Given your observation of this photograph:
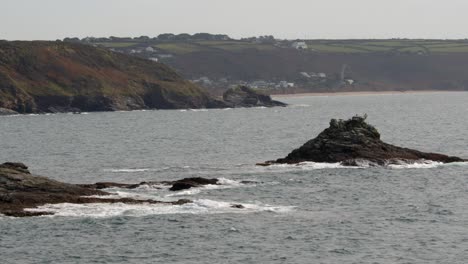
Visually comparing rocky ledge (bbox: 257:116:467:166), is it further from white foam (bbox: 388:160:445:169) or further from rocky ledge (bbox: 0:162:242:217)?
rocky ledge (bbox: 0:162:242:217)

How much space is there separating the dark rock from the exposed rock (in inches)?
250

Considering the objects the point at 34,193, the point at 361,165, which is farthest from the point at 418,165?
the point at 34,193

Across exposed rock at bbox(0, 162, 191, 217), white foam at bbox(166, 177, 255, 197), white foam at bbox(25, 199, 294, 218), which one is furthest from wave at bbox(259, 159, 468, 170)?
exposed rock at bbox(0, 162, 191, 217)

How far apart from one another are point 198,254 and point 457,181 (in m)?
35.8

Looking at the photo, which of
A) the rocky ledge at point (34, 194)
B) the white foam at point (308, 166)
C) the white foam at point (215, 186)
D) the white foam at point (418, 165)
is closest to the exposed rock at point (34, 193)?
the rocky ledge at point (34, 194)

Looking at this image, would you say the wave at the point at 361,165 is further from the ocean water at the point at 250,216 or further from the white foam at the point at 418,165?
the ocean water at the point at 250,216

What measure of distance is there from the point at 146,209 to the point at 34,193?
29.0ft

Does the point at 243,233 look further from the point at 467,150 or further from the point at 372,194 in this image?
the point at 467,150

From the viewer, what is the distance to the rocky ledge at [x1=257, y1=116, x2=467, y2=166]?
8950cm

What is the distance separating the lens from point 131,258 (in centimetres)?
5044

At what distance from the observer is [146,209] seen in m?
63.8

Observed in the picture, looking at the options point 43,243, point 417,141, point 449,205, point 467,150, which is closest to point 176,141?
point 417,141

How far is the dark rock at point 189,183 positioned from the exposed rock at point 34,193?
6.35 meters

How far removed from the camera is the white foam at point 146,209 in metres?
62.5
